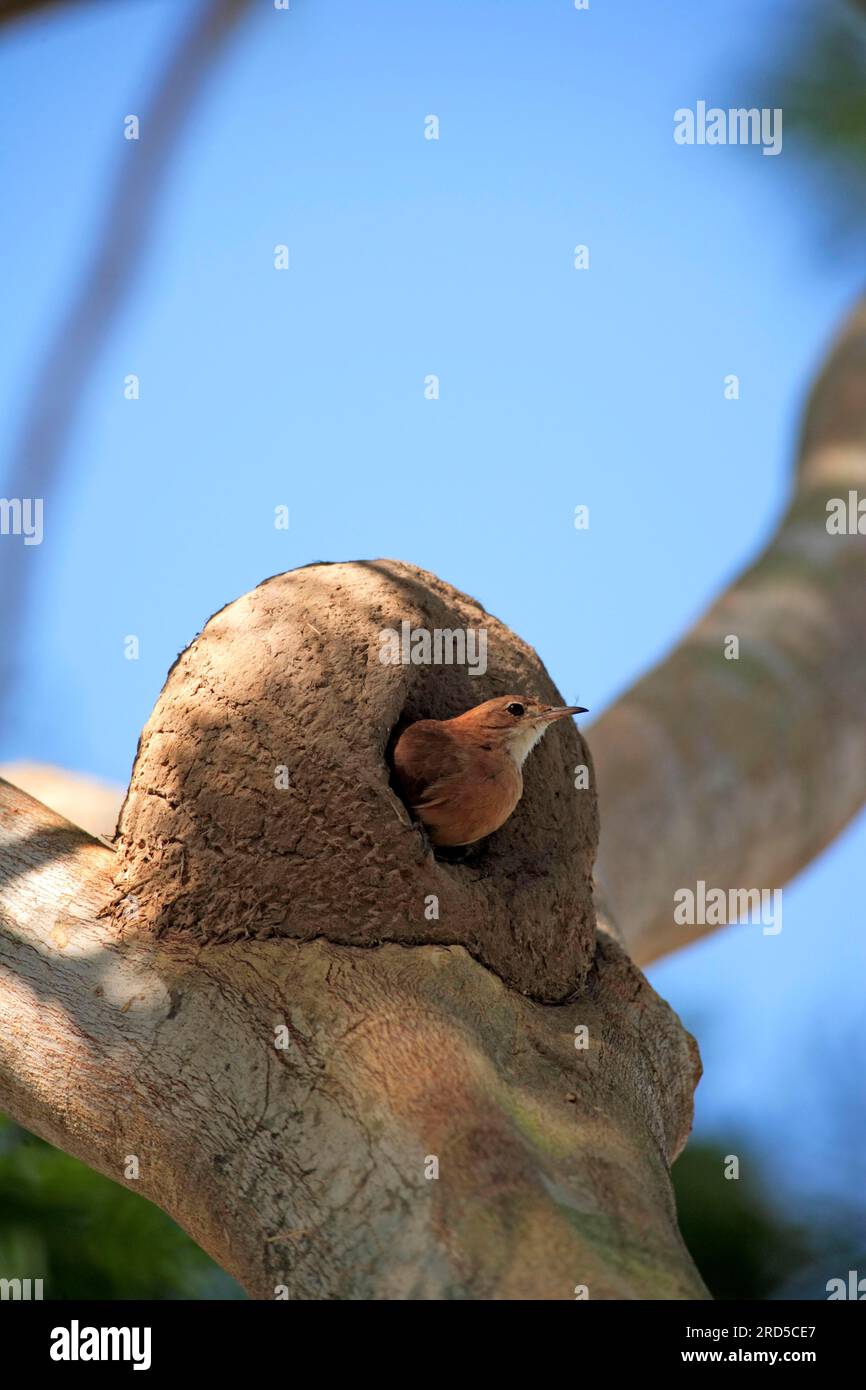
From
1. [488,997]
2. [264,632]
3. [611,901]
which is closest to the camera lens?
[488,997]

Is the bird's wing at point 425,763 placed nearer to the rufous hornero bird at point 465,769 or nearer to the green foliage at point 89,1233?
the rufous hornero bird at point 465,769

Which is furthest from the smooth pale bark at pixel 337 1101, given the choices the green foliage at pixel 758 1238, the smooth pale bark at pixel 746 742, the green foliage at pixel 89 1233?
the green foliage at pixel 89 1233

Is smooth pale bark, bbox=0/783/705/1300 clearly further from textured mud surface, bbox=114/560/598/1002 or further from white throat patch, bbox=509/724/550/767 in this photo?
white throat patch, bbox=509/724/550/767

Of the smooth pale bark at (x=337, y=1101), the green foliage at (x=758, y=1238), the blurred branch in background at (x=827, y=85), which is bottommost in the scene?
the green foliage at (x=758, y=1238)
